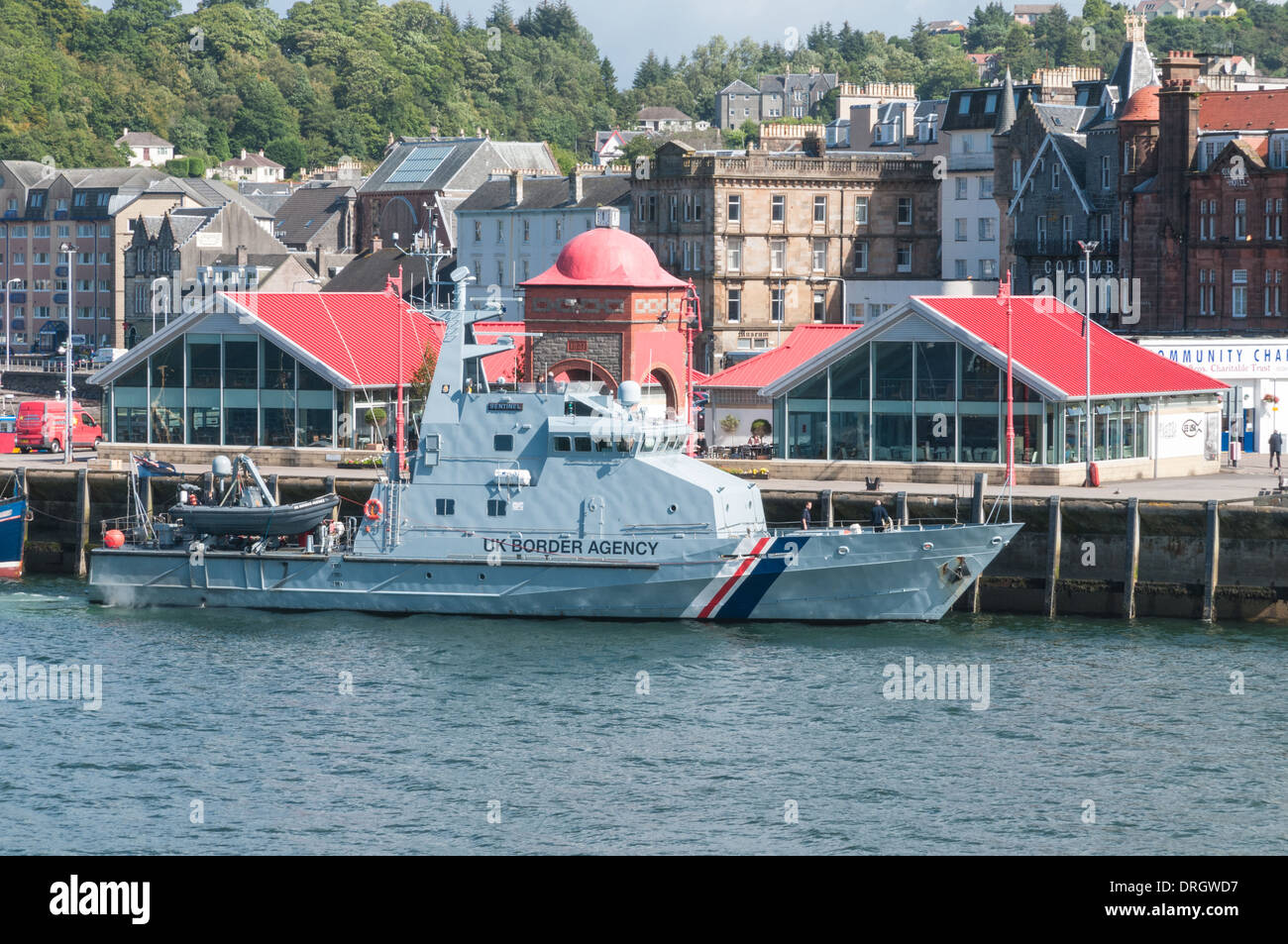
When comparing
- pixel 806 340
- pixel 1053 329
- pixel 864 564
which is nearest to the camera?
pixel 864 564

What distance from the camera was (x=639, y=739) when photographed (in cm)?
4138

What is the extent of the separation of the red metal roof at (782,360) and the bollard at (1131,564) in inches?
780

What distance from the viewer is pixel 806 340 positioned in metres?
77.1

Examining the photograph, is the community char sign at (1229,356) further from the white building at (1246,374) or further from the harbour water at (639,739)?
the harbour water at (639,739)

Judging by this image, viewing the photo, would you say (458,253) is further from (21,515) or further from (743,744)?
(743,744)

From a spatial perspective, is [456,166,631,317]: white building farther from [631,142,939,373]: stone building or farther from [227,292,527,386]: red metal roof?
[227,292,527,386]: red metal roof

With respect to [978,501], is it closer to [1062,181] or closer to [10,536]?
[10,536]

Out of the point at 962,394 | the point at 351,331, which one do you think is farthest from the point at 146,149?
the point at 962,394

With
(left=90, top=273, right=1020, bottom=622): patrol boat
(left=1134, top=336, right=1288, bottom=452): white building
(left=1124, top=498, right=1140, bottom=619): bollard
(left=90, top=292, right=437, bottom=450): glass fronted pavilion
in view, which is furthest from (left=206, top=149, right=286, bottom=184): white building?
(left=1124, top=498, right=1140, bottom=619): bollard

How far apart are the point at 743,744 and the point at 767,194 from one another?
6320 centimetres

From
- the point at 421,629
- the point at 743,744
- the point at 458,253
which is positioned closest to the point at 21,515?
the point at 421,629

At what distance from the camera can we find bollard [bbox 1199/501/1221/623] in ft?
177

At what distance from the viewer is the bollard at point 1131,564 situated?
54.6m

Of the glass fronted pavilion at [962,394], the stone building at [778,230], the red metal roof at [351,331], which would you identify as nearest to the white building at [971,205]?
the stone building at [778,230]
